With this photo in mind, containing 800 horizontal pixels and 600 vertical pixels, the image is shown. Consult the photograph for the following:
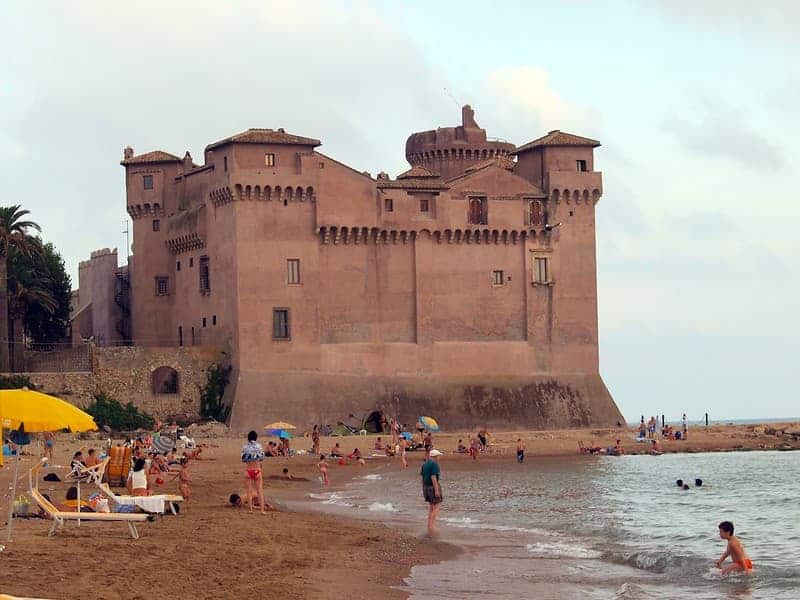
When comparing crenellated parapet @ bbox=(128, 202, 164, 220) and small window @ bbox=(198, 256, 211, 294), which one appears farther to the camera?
crenellated parapet @ bbox=(128, 202, 164, 220)

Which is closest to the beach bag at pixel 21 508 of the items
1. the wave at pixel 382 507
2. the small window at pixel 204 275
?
the wave at pixel 382 507

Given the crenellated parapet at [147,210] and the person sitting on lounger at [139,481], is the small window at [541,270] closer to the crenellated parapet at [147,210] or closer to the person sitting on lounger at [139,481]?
the crenellated parapet at [147,210]

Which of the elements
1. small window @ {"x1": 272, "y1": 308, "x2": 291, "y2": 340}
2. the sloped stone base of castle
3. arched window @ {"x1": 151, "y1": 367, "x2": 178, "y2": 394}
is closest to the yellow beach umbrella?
the sloped stone base of castle

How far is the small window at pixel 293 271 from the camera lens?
63.5 m

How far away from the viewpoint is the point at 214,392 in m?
62.6

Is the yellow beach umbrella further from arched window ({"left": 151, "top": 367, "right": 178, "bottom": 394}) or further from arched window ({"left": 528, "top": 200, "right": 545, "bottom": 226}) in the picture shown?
arched window ({"left": 528, "top": 200, "right": 545, "bottom": 226})

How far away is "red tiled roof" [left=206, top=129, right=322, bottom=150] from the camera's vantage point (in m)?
62.8

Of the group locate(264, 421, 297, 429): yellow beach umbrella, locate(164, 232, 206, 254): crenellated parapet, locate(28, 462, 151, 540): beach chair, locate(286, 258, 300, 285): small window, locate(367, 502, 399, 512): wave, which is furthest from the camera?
locate(164, 232, 206, 254): crenellated parapet

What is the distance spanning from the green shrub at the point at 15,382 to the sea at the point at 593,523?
51.1 ft

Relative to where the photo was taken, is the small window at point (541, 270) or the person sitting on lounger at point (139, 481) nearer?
the person sitting on lounger at point (139, 481)

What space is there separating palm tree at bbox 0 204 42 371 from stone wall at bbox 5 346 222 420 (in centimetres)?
377

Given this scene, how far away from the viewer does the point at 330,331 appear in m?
64.6

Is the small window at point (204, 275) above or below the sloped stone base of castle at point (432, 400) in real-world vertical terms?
above

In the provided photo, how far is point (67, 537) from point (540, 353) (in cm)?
4658
